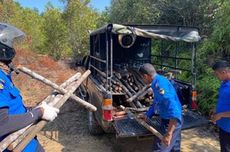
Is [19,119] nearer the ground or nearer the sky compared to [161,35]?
nearer the ground

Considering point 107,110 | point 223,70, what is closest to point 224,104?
point 223,70

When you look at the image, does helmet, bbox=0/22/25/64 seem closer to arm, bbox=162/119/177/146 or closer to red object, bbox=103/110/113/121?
arm, bbox=162/119/177/146

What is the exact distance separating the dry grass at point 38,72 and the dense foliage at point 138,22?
82.6 inches

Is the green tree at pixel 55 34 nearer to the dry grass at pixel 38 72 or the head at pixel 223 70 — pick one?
the dry grass at pixel 38 72

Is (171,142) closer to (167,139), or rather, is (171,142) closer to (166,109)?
(167,139)

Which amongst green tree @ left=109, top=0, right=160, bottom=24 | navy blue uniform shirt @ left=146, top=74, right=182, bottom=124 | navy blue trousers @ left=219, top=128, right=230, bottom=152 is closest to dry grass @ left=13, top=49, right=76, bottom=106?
green tree @ left=109, top=0, right=160, bottom=24

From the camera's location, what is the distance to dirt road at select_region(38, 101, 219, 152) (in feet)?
19.1

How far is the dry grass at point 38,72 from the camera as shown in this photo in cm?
1073

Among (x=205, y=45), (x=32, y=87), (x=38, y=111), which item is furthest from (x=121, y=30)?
(x=32, y=87)

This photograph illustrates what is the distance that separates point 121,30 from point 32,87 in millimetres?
7735

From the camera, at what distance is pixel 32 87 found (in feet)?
39.4

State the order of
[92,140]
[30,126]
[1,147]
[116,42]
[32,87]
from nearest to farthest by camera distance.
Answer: [1,147] → [30,126] → [92,140] → [116,42] → [32,87]

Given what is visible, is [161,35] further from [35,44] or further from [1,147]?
[35,44]

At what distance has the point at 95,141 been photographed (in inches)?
245
